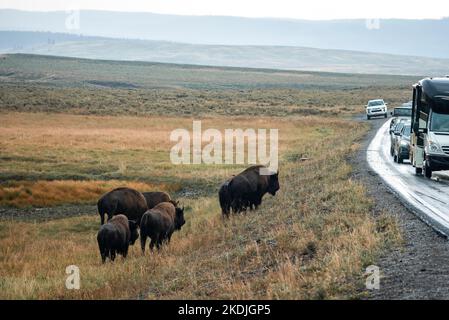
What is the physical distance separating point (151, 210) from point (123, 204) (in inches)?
86.8

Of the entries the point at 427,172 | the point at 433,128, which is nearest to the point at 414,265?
the point at 433,128

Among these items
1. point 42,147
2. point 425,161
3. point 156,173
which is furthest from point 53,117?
point 425,161

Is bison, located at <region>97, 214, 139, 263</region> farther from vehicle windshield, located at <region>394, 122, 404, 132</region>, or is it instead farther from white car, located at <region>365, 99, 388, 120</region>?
white car, located at <region>365, 99, 388, 120</region>

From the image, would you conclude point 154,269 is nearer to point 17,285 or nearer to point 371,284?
point 17,285

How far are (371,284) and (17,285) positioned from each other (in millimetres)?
7221

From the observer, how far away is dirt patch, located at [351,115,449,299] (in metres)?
9.20

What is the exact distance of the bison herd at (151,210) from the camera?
54.1 ft

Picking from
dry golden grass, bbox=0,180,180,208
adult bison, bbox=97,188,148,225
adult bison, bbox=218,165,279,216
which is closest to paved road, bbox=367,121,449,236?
adult bison, bbox=218,165,279,216

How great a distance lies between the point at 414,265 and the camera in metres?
10.6

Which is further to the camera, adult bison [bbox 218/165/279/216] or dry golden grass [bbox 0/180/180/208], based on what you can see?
dry golden grass [bbox 0/180/180/208]

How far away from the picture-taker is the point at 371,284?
9633 millimetres

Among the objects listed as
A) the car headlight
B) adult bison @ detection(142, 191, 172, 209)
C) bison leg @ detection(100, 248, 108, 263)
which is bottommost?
bison leg @ detection(100, 248, 108, 263)

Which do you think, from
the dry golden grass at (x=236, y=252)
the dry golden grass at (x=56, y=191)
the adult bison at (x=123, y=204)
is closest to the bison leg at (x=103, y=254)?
the dry golden grass at (x=236, y=252)

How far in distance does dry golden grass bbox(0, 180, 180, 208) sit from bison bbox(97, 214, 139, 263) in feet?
34.8
